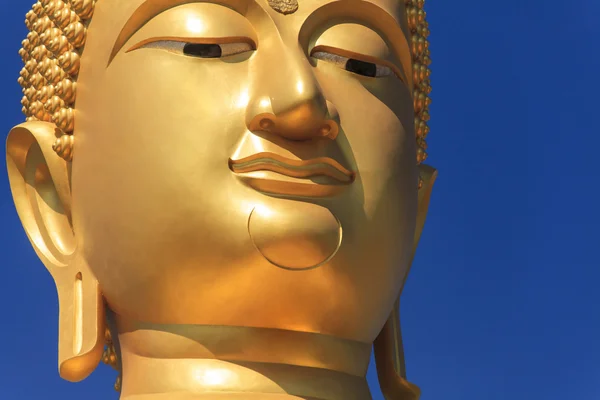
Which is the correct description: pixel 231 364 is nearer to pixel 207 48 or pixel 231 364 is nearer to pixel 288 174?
pixel 288 174

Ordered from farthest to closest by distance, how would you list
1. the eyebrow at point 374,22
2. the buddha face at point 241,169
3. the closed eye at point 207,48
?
the eyebrow at point 374,22 → the closed eye at point 207,48 → the buddha face at point 241,169

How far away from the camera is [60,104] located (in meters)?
8.08

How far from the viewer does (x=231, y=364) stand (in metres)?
7.55

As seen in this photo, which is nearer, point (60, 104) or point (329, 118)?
point (329, 118)

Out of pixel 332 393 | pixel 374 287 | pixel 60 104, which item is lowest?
pixel 332 393

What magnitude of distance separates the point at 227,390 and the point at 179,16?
81.4 inches

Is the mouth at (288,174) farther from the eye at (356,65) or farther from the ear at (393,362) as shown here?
the ear at (393,362)

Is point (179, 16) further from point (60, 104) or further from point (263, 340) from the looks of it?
point (263, 340)

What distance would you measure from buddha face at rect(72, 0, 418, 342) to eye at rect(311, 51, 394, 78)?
1 centimetres

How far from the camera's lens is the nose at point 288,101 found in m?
7.39

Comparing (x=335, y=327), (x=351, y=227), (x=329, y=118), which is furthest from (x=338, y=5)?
(x=335, y=327)

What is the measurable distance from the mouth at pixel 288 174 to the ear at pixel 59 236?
45.3 inches

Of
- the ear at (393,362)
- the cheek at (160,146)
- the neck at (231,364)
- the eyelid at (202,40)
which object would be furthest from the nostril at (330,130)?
→ the ear at (393,362)

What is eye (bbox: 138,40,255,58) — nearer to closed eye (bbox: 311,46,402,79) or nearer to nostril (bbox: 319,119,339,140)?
closed eye (bbox: 311,46,402,79)
